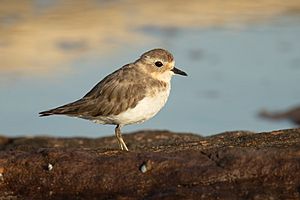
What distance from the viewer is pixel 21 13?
17.7 metres

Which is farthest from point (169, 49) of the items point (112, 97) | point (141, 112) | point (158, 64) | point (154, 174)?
point (154, 174)

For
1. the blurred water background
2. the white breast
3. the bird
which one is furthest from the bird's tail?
the blurred water background

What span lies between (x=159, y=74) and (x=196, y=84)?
16.4ft

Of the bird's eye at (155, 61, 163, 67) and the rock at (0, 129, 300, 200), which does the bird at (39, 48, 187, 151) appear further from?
the rock at (0, 129, 300, 200)

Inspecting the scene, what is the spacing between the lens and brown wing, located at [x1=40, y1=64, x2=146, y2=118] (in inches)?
330

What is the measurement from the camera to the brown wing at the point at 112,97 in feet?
27.5

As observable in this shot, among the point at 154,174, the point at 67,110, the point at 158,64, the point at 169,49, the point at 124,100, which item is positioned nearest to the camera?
the point at 154,174

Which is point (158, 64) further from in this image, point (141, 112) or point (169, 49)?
point (169, 49)

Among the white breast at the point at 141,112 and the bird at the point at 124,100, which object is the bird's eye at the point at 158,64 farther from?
the white breast at the point at 141,112

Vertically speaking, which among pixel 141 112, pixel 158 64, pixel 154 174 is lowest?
pixel 154 174

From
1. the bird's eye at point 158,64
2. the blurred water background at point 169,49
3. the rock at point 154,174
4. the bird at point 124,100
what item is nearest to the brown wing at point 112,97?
the bird at point 124,100

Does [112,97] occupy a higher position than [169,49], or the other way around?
[169,49]

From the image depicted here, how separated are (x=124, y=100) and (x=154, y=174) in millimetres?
1827

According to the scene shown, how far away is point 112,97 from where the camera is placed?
8.45 meters
